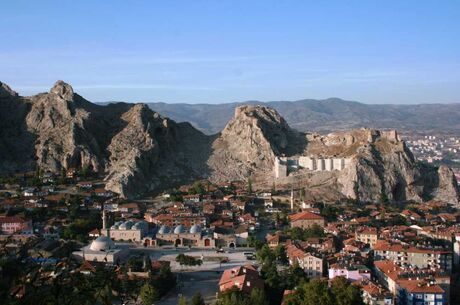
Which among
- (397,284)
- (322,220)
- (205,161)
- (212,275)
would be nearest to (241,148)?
(205,161)

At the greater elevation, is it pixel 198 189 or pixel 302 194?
pixel 198 189

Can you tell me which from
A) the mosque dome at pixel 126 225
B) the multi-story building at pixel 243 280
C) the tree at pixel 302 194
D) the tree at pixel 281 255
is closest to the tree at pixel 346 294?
the multi-story building at pixel 243 280

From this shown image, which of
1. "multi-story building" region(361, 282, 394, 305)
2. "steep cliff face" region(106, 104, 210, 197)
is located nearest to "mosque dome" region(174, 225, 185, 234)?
"steep cliff face" region(106, 104, 210, 197)

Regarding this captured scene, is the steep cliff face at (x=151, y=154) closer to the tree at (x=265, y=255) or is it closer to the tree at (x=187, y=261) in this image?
the tree at (x=187, y=261)

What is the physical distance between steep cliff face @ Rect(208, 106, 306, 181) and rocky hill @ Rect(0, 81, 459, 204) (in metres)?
0.09

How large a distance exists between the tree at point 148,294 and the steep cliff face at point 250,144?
30.8m

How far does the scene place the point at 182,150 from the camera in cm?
5828

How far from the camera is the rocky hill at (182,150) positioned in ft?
165

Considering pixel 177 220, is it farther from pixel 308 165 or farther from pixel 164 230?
pixel 308 165

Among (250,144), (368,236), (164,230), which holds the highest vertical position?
(250,144)

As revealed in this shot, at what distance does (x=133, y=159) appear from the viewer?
50719 millimetres

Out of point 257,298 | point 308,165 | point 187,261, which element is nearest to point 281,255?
point 187,261

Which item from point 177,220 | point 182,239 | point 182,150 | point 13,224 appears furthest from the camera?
point 182,150

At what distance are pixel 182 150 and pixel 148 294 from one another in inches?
1382
